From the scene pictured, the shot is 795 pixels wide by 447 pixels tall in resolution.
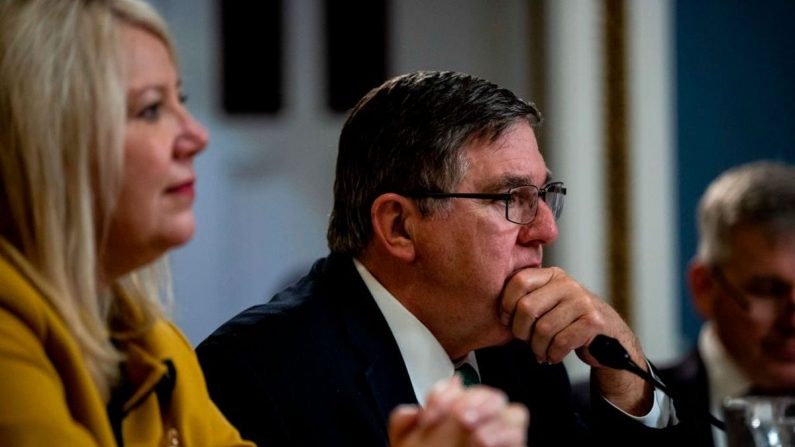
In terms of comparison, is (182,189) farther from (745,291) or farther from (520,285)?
(745,291)

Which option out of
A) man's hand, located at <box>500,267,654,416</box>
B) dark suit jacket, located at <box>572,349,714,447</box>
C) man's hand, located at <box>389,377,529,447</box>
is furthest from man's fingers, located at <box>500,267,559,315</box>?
man's hand, located at <box>389,377,529,447</box>

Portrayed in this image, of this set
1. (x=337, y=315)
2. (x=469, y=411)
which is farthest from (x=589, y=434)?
(x=469, y=411)

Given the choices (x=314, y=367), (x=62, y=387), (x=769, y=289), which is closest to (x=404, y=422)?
(x=62, y=387)

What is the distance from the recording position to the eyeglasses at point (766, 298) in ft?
7.80

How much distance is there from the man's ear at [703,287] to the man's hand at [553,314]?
0.77 m

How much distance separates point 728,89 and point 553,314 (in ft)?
7.18

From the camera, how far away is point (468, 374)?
1.83m

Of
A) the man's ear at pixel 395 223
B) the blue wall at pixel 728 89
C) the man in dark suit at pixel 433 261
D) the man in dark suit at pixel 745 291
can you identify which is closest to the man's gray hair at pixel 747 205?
the man in dark suit at pixel 745 291

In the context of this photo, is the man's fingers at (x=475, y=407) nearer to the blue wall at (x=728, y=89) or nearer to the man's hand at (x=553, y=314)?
the man's hand at (x=553, y=314)

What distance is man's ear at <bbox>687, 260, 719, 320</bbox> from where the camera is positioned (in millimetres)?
2494

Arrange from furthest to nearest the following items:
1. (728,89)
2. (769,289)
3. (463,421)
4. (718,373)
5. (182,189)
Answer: (728,89) < (718,373) < (769,289) < (182,189) < (463,421)

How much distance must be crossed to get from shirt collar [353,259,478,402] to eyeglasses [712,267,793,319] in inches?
34.0

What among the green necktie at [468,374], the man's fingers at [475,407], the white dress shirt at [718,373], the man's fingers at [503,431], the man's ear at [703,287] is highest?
the man's fingers at [475,407]

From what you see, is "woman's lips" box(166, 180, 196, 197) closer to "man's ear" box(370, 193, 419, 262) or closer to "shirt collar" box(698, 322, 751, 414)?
"man's ear" box(370, 193, 419, 262)
